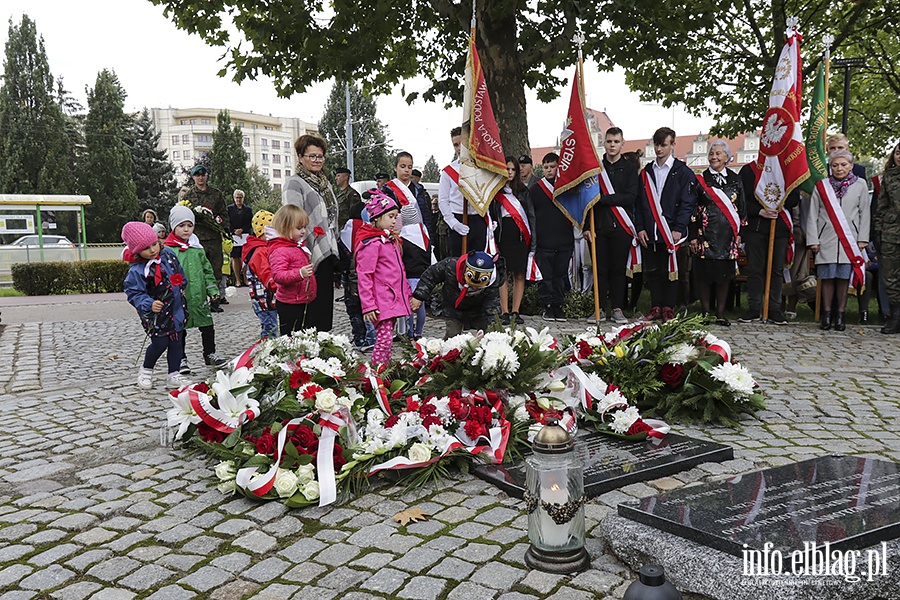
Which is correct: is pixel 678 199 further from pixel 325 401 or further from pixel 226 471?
pixel 226 471

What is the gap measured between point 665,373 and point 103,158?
50340mm

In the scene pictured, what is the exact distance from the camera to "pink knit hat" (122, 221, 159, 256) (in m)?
6.49

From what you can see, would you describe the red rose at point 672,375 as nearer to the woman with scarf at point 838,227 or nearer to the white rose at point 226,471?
the white rose at point 226,471

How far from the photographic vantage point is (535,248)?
1002cm

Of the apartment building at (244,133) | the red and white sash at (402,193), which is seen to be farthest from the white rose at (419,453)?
the apartment building at (244,133)

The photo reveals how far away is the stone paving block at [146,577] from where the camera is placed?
3061mm

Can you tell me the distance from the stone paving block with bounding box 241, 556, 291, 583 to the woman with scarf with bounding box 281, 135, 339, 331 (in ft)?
12.4

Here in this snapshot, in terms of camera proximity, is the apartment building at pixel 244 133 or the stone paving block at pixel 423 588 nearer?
the stone paving block at pixel 423 588

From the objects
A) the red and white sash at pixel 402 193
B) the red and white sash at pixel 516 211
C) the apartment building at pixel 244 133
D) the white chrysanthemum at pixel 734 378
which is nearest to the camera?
the white chrysanthemum at pixel 734 378

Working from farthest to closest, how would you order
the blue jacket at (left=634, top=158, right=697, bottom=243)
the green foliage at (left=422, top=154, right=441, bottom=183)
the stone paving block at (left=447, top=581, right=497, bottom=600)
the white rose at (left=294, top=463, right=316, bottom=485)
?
the green foliage at (left=422, top=154, right=441, bottom=183) < the blue jacket at (left=634, top=158, right=697, bottom=243) < the white rose at (left=294, top=463, right=316, bottom=485) < the stone paving block at (left=447, top=581, right=497, bottom=600)

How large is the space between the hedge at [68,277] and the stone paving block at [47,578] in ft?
54.6

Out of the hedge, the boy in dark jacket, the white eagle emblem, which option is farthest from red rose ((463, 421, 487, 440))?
the hedge

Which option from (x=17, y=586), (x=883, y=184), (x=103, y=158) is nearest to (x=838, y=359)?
(x=883, y=184)

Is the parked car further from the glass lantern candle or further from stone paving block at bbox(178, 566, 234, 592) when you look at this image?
the glass lantern candle
